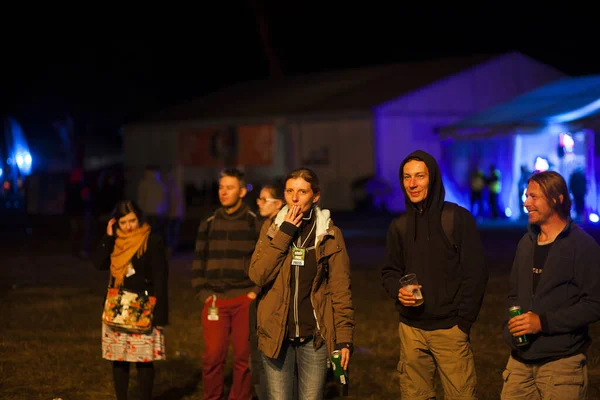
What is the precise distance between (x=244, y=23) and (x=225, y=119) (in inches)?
930

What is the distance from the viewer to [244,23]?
2349 inches

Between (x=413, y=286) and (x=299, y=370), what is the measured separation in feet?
2.71

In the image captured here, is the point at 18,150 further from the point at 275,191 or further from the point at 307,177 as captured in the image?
the point at 307,177

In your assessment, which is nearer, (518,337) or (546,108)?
(518,337)

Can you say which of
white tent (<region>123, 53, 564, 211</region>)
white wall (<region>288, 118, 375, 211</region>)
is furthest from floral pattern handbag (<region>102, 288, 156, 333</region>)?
white wall (<region>288, 118, 375, 211</region>)

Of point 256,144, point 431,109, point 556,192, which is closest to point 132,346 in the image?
point 556,192

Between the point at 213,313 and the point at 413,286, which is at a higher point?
the point at 413,286

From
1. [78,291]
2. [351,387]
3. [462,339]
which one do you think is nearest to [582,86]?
[78,291]

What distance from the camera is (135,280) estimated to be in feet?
22.9

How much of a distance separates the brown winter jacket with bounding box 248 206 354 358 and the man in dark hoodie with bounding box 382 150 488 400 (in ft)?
1.25

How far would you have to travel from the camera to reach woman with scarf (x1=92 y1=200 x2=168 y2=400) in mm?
6891

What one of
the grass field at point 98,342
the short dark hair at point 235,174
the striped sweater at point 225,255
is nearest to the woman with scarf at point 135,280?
the striped sweater at point 225,255

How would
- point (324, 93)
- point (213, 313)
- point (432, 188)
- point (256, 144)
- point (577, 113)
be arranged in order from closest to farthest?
point (432, 188)
point (213, 313)
point (577, 113)
point (256, 144)
point (324, 93)

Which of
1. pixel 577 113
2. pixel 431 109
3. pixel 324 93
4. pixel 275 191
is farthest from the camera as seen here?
pixel 324 93
